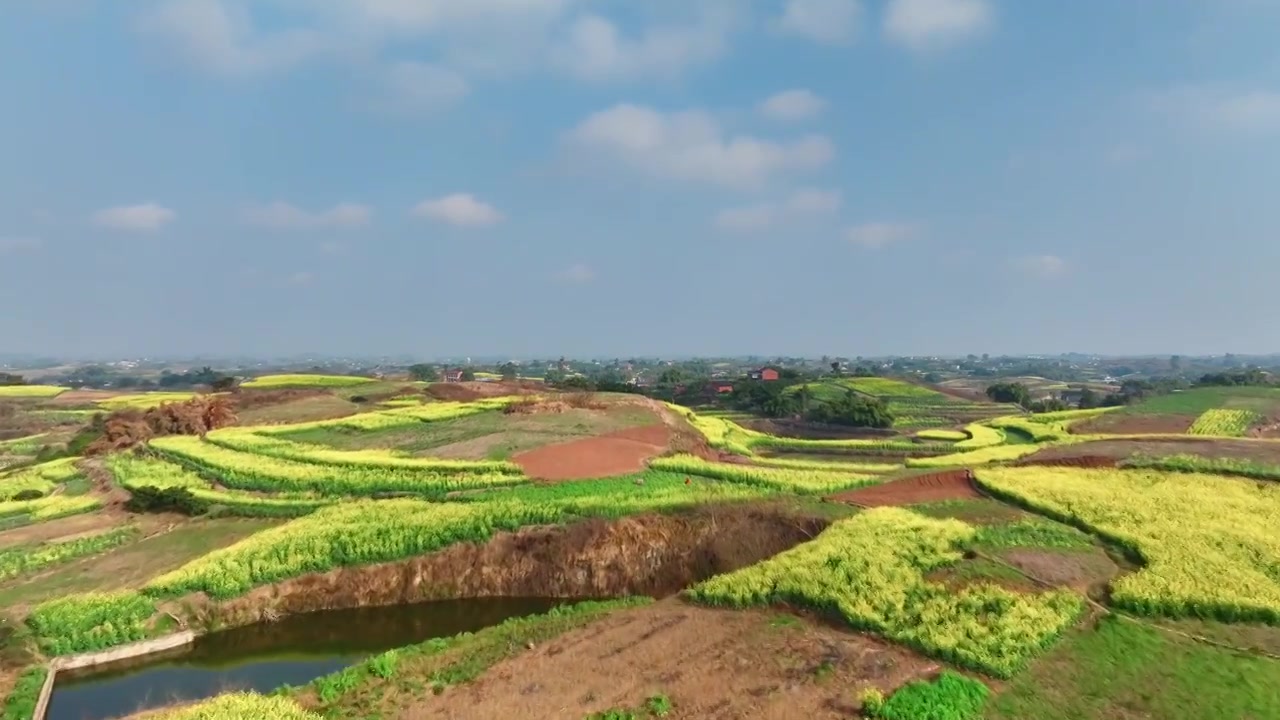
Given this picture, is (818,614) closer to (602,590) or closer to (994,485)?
(602,590)

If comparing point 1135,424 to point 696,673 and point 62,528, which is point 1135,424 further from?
point 62,528

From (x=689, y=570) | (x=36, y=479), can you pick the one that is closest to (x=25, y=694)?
(x=689, y=570)

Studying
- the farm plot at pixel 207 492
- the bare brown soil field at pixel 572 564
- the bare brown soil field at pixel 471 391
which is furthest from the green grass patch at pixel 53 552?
the bare brown soil field at pixel 471 391

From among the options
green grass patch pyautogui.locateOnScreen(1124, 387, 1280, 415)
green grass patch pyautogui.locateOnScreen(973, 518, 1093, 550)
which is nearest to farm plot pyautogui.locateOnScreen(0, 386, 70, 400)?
green grass patch pyautogui.locateOnScreen(973, 518, 1093, 550)

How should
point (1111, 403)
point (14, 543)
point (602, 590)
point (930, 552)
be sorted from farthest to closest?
point (1111, 403)
point (14, 543)
point (602, 590)
point (930, 552)

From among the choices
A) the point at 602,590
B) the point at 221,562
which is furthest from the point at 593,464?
the point at 221,562

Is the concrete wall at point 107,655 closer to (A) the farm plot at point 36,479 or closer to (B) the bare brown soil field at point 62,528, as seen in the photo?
(B) the bare brown soil field at point 62,528

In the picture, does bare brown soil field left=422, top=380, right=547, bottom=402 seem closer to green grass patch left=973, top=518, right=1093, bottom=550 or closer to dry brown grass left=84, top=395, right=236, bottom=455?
dry brown grass left=84, top=395, right=236, bottom=455
